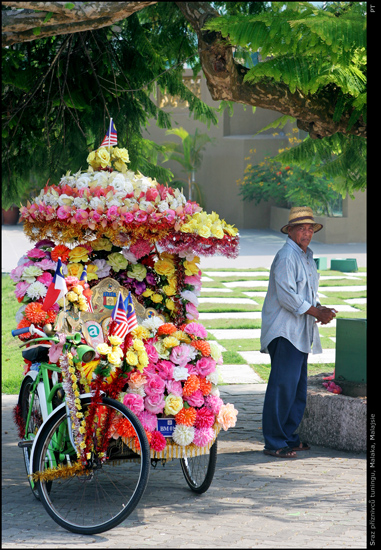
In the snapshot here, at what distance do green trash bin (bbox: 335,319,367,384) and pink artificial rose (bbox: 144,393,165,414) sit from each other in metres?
2.28

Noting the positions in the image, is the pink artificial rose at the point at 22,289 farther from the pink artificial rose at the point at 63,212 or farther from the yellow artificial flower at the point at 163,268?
the yellow artificial flower at the point at 163,268

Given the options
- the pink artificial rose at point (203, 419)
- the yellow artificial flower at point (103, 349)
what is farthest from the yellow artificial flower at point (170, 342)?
the yellow artificial flower at point (103, 349)

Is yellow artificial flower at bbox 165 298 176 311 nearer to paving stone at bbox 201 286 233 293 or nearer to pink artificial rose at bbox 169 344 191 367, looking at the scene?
pink artificial rose at bbox 169 344 191 367

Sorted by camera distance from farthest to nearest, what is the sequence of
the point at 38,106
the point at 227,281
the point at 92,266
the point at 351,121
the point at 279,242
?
the point at 279,242, the point at 227,281, the point at 38,106, the point at 351,121, the point at 92,266

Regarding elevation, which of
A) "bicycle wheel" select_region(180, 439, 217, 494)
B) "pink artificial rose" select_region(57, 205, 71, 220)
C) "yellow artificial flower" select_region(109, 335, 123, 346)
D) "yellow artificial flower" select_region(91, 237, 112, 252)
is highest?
"pink artificial rose" select_region(57, 205, 71, 220)

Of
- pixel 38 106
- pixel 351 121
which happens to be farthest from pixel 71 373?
pixel 38 106

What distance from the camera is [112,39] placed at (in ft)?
26.7

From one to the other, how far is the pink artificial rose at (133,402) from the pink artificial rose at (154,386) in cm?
9

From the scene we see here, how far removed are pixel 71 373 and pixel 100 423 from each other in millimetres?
378

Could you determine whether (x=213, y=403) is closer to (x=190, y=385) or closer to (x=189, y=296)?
(x=190, y=385)

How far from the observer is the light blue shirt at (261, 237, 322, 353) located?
5918 mm

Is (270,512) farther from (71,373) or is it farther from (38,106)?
(38,106)

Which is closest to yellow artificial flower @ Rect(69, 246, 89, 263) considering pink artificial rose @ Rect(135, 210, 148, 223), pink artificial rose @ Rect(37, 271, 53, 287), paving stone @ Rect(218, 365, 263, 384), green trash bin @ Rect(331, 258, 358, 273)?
pink artificial rose @ Rect(37, 271, 53, 287)

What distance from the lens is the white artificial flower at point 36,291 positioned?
5164 millimetres
